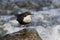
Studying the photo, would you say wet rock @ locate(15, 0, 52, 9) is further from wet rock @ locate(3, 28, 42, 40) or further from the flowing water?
wet rock @ locate(3, 28, 42, 40)

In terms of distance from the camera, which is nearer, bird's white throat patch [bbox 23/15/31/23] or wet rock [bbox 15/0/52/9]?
bird's white throat patch [bbox 23/15/31/23]

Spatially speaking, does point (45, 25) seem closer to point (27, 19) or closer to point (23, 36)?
point (27, 19)

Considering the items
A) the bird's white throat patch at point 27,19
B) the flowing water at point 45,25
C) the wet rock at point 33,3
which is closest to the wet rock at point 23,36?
the flowing water at point 45,25

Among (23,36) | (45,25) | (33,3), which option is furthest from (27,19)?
(33,3)

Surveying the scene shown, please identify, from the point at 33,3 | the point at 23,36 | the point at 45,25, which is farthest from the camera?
the point at 33,3

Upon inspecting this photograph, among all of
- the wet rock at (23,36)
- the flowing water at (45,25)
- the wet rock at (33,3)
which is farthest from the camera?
the wet rock at (33,3)

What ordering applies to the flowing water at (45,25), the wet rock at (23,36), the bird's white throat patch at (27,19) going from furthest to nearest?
the bird's white throat patch at (27,19), the flowing water at (45,25), the wet rock at (23,36)

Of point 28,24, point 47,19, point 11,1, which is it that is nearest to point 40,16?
point 47,19

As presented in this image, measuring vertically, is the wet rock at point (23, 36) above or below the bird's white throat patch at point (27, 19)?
above

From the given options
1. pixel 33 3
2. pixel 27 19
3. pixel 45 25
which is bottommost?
pixel 33 3

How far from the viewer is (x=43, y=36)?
432cm

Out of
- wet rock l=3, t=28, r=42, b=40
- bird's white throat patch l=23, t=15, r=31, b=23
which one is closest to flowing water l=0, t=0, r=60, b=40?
bird's white throat patch l=23, t=15, r=31, b=23

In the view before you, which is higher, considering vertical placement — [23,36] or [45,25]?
[23,36]

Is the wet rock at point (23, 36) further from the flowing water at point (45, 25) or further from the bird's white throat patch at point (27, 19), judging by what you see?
the bird's white throat patch at point (27, 19)
